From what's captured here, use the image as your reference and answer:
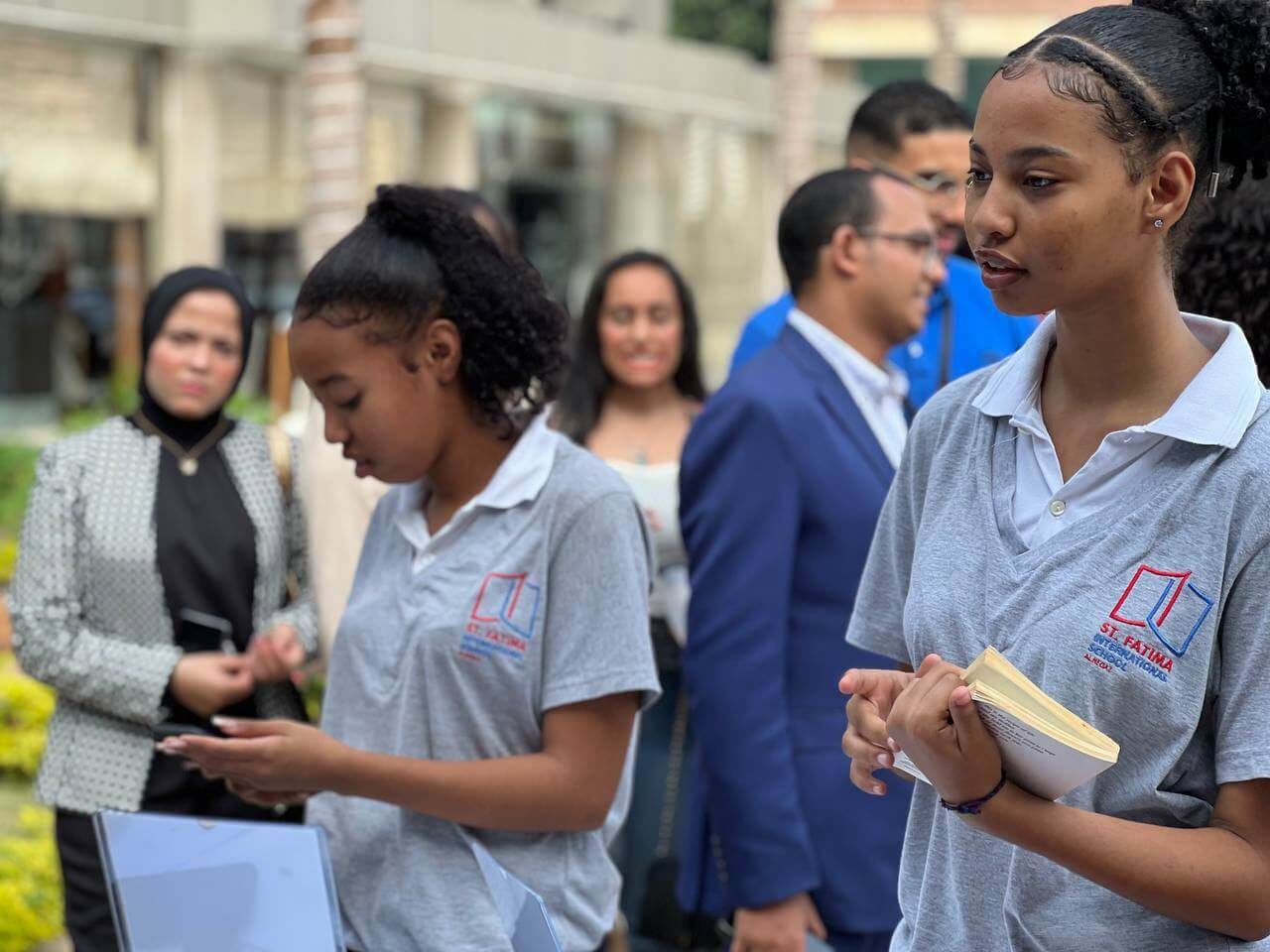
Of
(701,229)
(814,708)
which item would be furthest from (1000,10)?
(814,708)

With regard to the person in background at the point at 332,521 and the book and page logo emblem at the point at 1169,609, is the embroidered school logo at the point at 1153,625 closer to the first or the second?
the book and page logo emblem at the point at 1169,609

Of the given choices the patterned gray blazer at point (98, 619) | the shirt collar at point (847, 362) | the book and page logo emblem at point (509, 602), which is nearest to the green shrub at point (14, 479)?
the patterned gray blazer at point (98, 619)

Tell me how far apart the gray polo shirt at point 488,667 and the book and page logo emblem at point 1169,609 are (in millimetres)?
1012

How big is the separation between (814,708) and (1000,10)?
33132 mm

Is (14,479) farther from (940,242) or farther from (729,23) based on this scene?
(729,23)

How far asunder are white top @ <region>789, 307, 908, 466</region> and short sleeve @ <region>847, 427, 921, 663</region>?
1404 millimetres

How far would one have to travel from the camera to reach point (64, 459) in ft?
12.7

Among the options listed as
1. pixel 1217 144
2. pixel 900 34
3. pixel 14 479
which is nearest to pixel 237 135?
pixel 14 479

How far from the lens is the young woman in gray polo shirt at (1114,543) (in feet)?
5.47

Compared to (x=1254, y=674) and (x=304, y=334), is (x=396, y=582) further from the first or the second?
(x=1254, y=674)

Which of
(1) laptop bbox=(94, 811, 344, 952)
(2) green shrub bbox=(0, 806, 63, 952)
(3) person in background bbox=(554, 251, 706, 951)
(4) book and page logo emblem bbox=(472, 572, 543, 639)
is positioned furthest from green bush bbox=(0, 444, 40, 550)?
(1) laptop bbox=(94, 811, 344, 952)

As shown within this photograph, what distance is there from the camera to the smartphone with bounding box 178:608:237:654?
3.85 meters

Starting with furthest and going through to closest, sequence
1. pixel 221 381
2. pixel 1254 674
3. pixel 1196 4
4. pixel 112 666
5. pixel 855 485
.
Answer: pixel 221 381 → pixel 112 666 → pixel 855 485 → pixel 1196 4 → pixel 1254 674

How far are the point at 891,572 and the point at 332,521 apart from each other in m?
1.92
